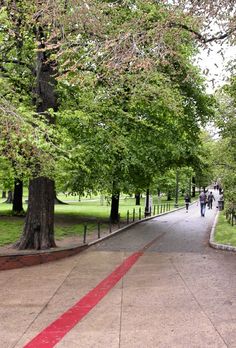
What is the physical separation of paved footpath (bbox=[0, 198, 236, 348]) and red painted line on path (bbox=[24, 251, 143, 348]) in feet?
0.04

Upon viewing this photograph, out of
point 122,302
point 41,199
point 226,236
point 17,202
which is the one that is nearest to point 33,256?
point 41,199

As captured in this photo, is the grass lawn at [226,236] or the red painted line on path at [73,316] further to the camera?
the grass lawn at [226,236]

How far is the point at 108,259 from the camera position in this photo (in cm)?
1234

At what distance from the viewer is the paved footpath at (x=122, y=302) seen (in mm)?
5586

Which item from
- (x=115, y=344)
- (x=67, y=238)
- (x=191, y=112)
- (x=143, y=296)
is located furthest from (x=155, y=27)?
(x=191, y=112)

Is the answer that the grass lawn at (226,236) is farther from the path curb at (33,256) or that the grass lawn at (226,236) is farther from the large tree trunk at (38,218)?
the large tree trunk at (38,218)

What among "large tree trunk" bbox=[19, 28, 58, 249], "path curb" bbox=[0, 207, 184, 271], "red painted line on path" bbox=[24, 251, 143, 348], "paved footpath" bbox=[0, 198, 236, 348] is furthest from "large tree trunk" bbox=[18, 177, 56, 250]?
"red painted line on path" bbox=[24, 251, 143, 348]

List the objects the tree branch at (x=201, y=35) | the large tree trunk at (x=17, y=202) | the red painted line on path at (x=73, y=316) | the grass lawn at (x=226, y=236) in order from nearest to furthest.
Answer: the red painted line on path at (x=73, y=316) → the tree branch at (x=201, y=35) → the grass lawn at (x=226, y=236) → the large tree trunk at (x=17, y=202)

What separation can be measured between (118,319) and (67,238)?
1046cm

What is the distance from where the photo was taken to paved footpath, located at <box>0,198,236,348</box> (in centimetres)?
559

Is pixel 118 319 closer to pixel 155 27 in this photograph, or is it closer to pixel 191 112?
pixel 155 27

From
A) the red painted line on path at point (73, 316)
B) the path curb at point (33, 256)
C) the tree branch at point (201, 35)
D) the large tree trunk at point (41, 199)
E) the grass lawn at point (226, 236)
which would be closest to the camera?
the red painted line on path at point (73, 316)

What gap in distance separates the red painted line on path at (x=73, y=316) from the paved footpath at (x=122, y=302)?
0.01 meters

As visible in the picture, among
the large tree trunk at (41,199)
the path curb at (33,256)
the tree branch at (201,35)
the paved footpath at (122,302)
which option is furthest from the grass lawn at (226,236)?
the tree branch at (201,35)
